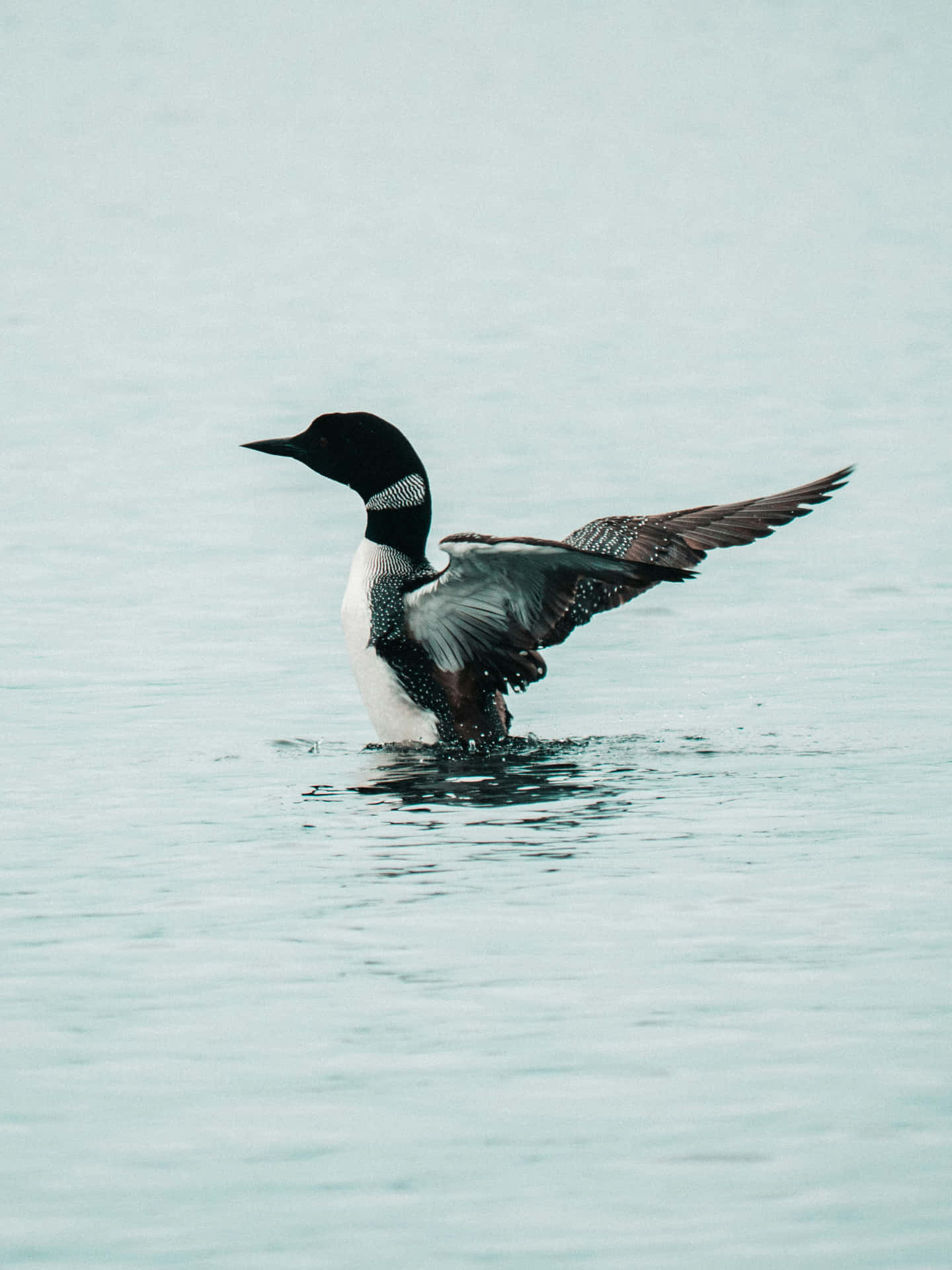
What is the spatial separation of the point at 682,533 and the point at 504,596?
1370mm

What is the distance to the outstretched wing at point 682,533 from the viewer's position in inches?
318

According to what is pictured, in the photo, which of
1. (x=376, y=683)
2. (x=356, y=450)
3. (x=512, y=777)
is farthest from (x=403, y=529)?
(x=512, y=777)

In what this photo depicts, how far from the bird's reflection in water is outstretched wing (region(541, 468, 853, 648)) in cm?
55

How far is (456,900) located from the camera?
5.47 meters

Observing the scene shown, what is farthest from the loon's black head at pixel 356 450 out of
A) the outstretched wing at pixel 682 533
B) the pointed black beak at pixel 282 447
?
the outstretched wing at pixel 682 533

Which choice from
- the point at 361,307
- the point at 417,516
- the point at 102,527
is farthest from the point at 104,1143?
the point at 361,307

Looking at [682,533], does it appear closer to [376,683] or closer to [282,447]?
[376,683]

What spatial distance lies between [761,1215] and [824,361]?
54.2 feet

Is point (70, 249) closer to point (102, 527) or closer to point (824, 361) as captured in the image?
point (824, 361)

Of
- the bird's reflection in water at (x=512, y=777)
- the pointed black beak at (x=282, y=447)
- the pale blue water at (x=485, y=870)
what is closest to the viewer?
the pale blue water at (x=485, y=870)

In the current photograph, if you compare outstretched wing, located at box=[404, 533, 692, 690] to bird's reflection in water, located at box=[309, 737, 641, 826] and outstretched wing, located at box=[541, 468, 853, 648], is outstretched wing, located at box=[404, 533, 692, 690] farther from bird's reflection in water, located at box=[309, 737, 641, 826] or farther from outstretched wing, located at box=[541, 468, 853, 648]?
bird's reflection in water, located at box=[309, 737, 641, 826]

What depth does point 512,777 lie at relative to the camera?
7.22m

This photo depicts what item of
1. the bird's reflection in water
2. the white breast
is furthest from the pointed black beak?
the bird's reflection in water

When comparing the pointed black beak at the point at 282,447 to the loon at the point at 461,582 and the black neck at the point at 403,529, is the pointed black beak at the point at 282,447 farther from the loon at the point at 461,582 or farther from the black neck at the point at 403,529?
the black neck at the point at 403,529
